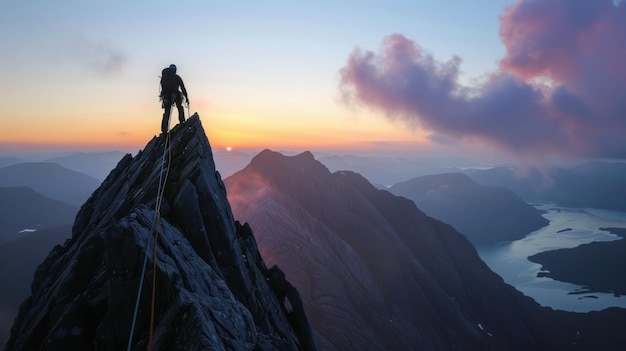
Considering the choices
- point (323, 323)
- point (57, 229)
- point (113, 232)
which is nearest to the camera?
point (113, 232)

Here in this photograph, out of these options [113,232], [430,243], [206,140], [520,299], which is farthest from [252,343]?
[520,299]

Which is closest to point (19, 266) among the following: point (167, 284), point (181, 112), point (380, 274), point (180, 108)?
point (380, 274)

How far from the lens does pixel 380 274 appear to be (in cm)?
11881

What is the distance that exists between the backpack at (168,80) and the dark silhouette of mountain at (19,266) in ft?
374

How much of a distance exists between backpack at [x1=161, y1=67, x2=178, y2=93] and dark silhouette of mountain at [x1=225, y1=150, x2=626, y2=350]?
6058cm

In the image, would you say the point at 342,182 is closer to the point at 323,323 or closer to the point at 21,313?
the point at 323,323

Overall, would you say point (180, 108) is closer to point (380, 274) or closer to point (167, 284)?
point (167, 284)

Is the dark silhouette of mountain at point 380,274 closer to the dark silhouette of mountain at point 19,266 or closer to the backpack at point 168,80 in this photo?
the backpack at point 168,80

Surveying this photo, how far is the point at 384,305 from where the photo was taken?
102375mm

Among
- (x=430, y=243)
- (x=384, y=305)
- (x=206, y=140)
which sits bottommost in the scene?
(x=384, y=305)

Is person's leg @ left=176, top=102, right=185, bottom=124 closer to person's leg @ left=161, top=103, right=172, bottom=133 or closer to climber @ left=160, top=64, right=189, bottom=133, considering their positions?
climber @ left=160, top=64, right=189, bottom=133

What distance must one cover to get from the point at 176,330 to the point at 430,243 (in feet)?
517

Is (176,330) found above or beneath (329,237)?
above

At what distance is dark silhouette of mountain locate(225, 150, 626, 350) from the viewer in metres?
87.9
